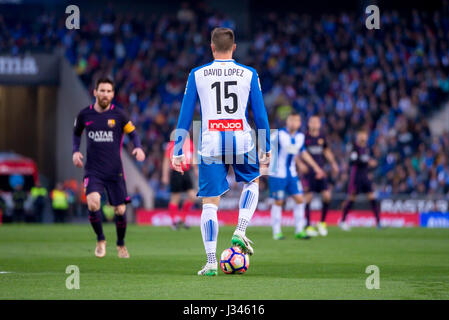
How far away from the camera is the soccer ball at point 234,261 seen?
848 centimetres

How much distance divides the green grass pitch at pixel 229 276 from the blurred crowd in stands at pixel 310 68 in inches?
490

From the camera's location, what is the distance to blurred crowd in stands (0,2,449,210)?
92.0 feet

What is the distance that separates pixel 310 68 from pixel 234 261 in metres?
24.9

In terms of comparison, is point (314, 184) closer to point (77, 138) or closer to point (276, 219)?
point (276, 219)

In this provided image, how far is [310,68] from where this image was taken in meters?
32.7

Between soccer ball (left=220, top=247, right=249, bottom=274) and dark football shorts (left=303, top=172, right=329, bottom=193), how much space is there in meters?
9.92

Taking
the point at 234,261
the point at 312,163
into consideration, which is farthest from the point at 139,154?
the point at 312,163

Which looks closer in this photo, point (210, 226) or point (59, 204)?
point (210, 226)

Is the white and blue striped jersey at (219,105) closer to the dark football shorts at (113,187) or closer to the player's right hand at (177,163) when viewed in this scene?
the player's right hand at (177,163)

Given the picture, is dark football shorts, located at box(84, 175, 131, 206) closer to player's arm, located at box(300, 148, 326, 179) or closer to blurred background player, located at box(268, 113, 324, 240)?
blurred background player, located at box(268, 113, 324, 240)

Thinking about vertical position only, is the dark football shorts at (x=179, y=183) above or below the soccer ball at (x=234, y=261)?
above

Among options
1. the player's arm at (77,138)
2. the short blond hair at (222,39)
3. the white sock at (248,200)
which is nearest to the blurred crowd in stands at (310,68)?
the player's arm at (77,138)

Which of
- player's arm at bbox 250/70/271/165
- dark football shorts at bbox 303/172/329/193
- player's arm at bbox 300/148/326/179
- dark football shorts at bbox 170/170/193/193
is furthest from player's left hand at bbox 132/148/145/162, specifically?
dark football shorts at bbox 170/170/193/193
